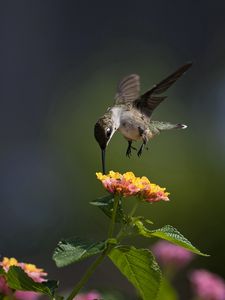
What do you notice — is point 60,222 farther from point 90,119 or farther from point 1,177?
point 1,177

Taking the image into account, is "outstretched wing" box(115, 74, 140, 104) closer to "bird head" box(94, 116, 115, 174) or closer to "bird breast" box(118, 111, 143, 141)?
"bird breast" box(118, 111, 143, 141)

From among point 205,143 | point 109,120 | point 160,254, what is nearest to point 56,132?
point 205,143

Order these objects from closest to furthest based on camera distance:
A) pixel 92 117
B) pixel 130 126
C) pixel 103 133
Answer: pixel 103 133
pixel 130 126
pixel 92 117

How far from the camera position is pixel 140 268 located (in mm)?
1177

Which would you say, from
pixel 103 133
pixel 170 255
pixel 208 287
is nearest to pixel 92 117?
pixel 170 255

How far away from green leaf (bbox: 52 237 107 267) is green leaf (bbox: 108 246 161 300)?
0.16 feet

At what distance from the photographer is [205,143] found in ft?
19.2

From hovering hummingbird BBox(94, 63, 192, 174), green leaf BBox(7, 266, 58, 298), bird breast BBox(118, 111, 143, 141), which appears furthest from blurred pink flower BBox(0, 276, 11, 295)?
bird breast BBox(118, 111, 143, 141)

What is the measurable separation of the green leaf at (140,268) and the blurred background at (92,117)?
290 cm

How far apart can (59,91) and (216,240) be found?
3969 mm

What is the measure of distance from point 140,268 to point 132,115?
29.2 inches

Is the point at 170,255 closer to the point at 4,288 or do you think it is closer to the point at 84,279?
the point at 4,288

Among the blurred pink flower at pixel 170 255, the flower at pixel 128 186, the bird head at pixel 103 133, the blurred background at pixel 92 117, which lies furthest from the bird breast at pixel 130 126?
the blurred background at pixel 92 117

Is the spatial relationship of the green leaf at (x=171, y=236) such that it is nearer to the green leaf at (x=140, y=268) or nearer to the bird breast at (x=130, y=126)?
the green leaf at (x=140, y=268)
